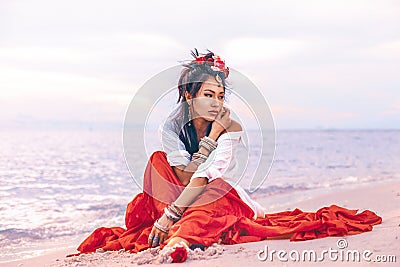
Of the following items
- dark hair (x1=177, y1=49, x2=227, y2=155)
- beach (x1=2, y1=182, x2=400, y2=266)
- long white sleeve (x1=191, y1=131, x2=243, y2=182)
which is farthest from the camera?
dark hair (x1=177, y1=49, x2=227, y2=155)

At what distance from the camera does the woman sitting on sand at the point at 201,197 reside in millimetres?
3215

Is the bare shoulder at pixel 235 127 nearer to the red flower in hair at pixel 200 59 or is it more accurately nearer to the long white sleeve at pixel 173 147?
the long white sleeve at pixel 173 147

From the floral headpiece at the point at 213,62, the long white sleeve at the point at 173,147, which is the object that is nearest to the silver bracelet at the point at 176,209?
the long white sleeve at the point at 173,147

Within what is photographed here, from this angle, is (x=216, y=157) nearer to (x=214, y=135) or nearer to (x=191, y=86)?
(x=214, y=135)

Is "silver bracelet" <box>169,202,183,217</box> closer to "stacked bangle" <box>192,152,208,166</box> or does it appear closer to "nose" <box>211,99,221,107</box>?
"stacked bangle" <box>192,152,208,166</box>

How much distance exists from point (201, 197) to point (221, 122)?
550 millimetres

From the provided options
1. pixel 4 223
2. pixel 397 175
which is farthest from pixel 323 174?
pixel 4 223

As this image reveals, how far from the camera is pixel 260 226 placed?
3332 millimetres

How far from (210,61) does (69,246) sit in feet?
7.57

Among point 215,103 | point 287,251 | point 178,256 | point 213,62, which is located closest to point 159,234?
point 178,256

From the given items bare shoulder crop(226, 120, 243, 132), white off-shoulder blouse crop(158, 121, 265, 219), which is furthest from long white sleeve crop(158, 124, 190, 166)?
bare shoulder crop(226, 120, 243, 132)

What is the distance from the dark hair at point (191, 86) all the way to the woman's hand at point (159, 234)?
0.58 meters

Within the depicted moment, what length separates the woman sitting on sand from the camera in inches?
127

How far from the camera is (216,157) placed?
3359 mm
